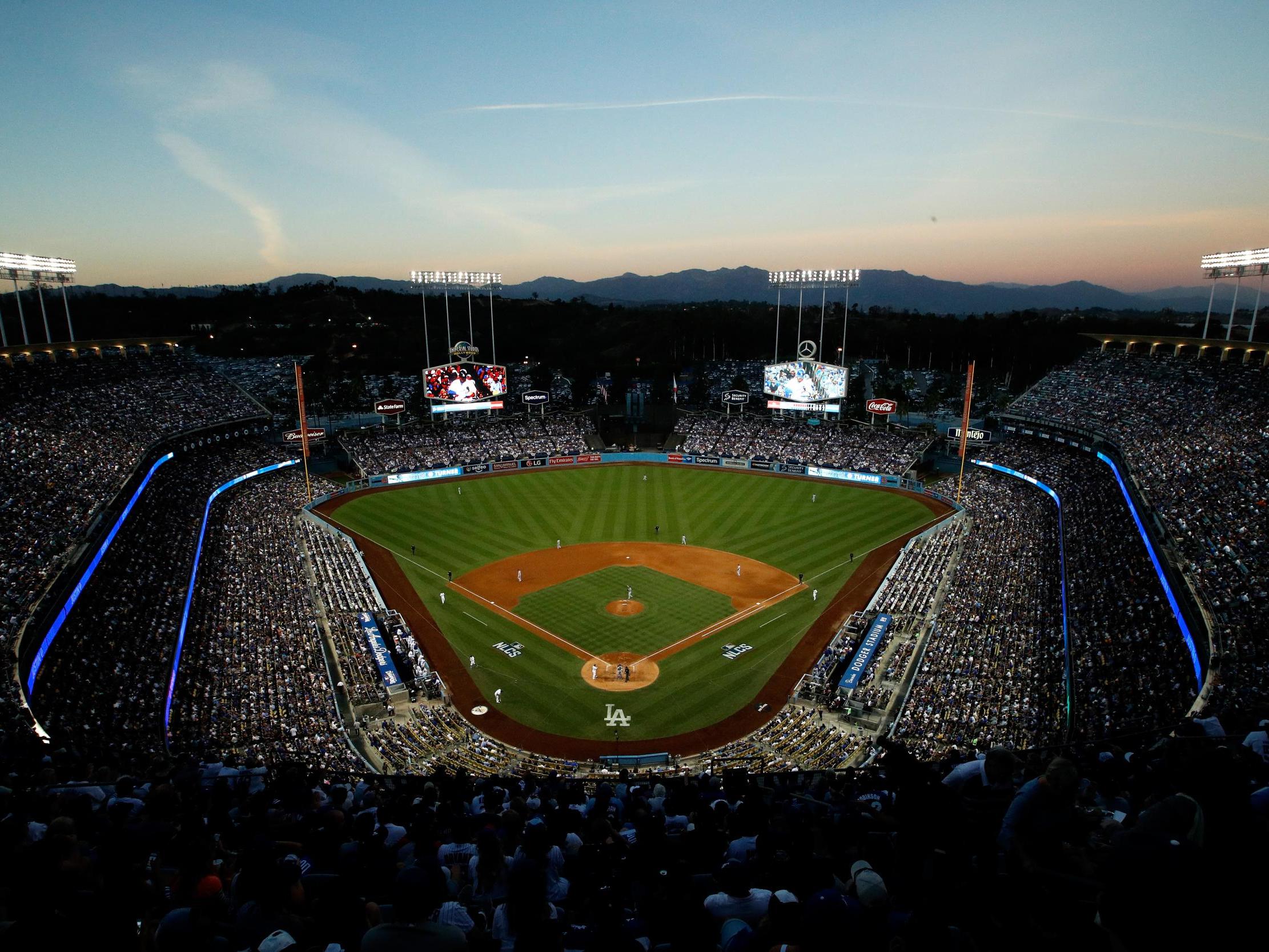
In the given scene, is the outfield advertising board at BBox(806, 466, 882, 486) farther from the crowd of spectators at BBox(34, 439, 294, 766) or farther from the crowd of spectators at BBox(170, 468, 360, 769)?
the crowd of spectators at BBox(34, 439, 294, 766)

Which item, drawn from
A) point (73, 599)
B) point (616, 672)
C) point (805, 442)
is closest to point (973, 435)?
point (805, 442)

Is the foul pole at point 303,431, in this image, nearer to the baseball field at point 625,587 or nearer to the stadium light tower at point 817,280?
the baseball field at point 625,587

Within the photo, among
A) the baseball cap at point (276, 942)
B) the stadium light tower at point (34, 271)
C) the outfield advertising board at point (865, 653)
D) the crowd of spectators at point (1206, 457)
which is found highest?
→ the stadium light tower at point (34, 271)

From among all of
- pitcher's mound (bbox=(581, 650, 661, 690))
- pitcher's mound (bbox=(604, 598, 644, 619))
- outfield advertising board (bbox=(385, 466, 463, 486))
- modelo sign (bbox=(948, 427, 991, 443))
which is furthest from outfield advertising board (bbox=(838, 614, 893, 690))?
outfield advertising board (bbox=(385, 466, 463, 486))

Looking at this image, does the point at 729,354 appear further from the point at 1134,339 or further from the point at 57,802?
the point at 57,802

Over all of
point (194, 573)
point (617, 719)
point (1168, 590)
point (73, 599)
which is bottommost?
point (617, 719)

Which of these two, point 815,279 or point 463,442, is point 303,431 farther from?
point 815,279

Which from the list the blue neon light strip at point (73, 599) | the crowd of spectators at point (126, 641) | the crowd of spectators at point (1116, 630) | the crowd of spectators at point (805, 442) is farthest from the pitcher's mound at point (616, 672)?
the crowd of spectators at point (805, 442)
